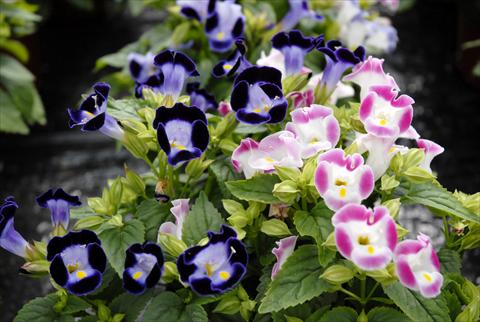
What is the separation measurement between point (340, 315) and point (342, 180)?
0.63 ft

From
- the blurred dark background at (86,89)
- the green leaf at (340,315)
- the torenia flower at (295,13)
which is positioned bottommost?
the blurred dark background at (86,89)

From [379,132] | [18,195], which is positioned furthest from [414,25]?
[379,132]

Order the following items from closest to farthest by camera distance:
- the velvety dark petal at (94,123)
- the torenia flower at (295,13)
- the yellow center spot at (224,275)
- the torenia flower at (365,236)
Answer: the torenia flower at (365,236)
the yellow center spot at (224,275)
the velvety dark petal at (94,123)
the torenia flower at (295,13)

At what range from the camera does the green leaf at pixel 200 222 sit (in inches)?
41.6

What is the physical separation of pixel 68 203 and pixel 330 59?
50 cm

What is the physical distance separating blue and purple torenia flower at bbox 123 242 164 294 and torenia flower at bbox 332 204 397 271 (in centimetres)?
26

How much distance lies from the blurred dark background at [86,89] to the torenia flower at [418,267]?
129 cm

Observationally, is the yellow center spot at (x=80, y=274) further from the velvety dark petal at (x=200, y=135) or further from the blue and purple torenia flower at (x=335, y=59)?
the blue and purple torenia flower at (x=335, y=59)

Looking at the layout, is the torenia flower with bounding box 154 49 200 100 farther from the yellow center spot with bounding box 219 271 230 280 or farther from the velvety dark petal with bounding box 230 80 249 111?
the yellow center spot with bounding box 219 271 230 280

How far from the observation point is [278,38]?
1268mm

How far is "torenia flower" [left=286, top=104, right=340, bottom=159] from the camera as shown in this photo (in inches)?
41.3

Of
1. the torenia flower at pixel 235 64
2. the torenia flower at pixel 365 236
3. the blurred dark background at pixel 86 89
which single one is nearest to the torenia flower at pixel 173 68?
the torenia flower at pixel 235 64

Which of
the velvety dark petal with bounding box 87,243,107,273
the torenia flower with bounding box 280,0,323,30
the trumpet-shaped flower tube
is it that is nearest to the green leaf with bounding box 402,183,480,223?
the trumpet-shaped flower tube

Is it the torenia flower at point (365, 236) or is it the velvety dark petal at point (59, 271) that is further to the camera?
the velvety dark petal at point (59, 271)
